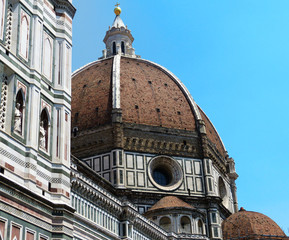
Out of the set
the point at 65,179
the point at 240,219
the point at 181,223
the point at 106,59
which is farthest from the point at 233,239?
the point at 65,179

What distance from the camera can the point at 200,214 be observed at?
45.9 m

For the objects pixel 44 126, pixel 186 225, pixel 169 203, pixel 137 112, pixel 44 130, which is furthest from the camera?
pixel 137 112

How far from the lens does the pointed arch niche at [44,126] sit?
11807 mm

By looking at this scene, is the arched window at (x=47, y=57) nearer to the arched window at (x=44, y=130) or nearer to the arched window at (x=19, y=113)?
the arched window at (x=44, y=130)

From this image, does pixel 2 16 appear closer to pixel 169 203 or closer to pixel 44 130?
pixel 44 130

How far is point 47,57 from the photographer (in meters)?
12.9

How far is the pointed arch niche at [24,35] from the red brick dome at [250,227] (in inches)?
1587

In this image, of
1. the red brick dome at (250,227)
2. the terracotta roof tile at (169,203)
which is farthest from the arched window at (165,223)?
the red brick dome at (250,227)

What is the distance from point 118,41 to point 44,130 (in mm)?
57499

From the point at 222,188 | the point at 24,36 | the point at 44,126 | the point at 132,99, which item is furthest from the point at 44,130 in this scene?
the point at 222,188

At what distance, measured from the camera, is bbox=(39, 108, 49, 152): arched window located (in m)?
11.8

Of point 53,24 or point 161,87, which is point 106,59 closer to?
point 161,87

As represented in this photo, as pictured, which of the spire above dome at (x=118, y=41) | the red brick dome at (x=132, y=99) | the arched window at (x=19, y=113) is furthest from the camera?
the spire above dome at (x=118, y=41)

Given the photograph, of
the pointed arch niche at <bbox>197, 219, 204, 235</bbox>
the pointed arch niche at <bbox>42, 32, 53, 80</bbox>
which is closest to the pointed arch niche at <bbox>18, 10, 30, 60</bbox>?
the pointed arch niche at <bbox>42, 32, 53, 80</bbox>
